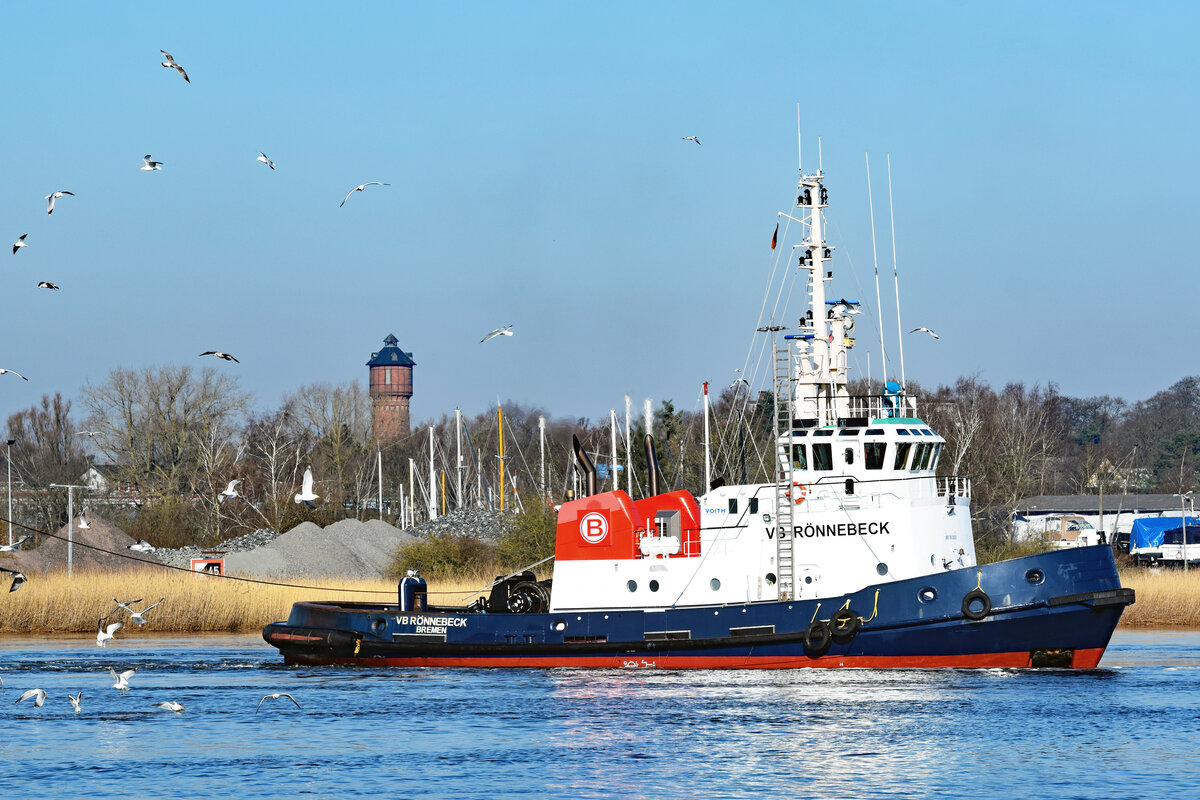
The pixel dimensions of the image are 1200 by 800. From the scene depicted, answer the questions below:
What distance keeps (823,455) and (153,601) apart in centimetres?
2251

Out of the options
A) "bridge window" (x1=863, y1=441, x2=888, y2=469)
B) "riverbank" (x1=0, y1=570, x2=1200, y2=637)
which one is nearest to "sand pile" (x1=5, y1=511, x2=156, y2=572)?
"riverbank" (x1=0, y1=570, x2=1200, y2=637)

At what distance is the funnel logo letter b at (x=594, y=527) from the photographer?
33.9 metres

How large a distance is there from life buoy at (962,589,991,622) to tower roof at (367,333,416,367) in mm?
161441

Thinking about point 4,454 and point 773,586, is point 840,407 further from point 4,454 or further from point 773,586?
point 4,454

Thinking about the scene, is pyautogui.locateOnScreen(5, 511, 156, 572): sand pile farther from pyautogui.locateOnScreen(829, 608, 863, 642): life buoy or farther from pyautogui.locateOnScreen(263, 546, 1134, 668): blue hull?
pyautogui.locateOnScreen(829, 608, 863, 642): life buoy

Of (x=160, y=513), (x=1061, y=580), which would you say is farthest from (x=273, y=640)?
(x=160, y=513)

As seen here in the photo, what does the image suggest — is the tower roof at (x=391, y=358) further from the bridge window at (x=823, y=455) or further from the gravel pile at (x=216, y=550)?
the bridge window at (x=823, y=455)

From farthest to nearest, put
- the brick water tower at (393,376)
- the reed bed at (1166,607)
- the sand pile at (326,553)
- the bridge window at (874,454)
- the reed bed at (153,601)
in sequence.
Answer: the brick water tower at (393,376) → the sand pile at (326,553) → the reed bed at (1166,607) → the reed bed at (153,601) → the bridge window at (874,454)

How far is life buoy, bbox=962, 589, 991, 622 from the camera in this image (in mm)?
31062

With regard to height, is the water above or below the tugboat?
below

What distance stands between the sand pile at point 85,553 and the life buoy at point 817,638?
35511 mm

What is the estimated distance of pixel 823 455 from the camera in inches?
1289

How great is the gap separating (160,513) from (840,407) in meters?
51.8

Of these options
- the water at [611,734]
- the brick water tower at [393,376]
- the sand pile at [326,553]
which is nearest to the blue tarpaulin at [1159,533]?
the sand pile at [326,553]
